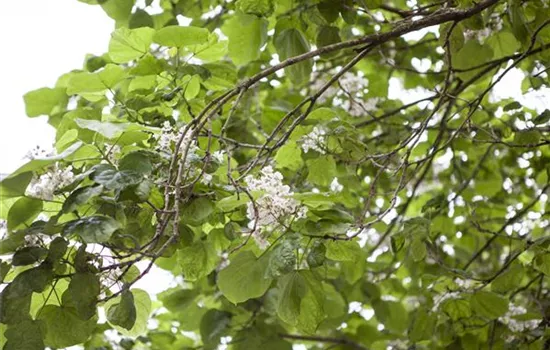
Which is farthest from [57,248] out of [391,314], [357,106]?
[391,314]

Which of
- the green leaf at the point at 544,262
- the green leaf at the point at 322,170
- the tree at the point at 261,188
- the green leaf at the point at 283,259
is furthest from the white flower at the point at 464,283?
the green leaf at the point at 283,259

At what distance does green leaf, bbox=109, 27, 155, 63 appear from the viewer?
3.62ft

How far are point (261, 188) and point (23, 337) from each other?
0.34m

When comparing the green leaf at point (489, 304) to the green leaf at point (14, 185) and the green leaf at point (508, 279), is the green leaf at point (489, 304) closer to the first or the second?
the green leaf at point (508, 279)

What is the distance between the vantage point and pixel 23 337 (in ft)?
2.86

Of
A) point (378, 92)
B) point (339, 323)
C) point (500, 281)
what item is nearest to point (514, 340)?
point (500, 281)

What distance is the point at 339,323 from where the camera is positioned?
1.70 m

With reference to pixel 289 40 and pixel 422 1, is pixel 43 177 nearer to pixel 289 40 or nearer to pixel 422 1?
pixel 289 40

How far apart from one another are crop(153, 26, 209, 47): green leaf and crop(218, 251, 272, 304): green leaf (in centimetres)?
33

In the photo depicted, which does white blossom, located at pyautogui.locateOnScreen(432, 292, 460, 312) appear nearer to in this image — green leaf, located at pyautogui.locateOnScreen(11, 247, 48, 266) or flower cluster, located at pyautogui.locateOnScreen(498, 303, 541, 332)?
flower cluster, located at pyautogui.locateOnScreen(498, 303, 541, 332)

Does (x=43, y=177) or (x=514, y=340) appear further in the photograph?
(x=514, y=340)

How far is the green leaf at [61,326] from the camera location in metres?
0.93

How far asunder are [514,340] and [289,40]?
0.72m

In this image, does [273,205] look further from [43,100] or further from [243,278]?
[43,100]
